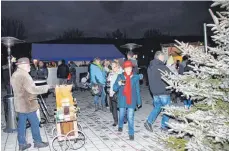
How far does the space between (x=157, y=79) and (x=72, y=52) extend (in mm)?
13268

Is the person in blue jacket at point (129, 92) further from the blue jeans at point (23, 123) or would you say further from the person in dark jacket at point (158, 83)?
the blue jeans at point (23, 123)

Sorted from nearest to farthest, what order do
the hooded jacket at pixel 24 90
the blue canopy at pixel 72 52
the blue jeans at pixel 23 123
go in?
1. the hooded jacket at pixel 24 90
2. the blue jeans at pixel 23 123
3. the blue canopy at pixel 72 52

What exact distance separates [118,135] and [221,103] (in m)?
4.13

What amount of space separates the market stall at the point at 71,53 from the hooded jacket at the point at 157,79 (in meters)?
10.3

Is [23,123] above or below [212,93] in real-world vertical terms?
below

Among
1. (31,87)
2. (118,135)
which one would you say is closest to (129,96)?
(118,135)

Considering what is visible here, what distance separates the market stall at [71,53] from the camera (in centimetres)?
1688

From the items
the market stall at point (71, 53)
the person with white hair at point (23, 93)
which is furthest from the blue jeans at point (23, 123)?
the market stall at point (71, 53)

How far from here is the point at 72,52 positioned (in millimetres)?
19031

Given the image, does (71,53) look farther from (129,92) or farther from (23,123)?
(23,123)

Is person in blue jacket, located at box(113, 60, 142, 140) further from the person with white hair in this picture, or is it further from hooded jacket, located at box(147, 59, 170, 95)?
the person with white hair

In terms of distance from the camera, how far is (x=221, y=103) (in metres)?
2.70

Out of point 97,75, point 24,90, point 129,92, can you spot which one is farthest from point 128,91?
point 97,75

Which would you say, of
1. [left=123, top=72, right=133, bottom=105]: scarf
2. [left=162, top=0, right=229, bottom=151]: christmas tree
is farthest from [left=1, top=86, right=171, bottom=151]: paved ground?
[left=162, top=0, right=229, bottom=151]: christmas tree
